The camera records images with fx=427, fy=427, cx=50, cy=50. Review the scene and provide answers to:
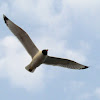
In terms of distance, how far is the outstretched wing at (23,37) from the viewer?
110 ft

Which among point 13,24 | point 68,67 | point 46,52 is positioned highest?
point 13,24

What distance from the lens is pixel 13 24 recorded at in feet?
A: 110

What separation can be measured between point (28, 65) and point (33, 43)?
181 cm

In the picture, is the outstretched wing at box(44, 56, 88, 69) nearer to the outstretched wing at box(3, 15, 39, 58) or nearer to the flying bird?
the flying bird

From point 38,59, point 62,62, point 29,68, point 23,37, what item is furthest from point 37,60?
point 62,62

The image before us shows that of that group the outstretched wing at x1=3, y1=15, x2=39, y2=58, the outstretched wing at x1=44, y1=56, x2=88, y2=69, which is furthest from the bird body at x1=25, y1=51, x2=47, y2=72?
the outstretched wing at x1=44, y1=56, x2=88, y2=69

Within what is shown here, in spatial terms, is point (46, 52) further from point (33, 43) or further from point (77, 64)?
point (77, 64)

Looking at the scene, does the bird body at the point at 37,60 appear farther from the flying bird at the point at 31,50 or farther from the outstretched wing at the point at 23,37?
the outstretched wing at the point at 23,37

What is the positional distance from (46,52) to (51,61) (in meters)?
1.89

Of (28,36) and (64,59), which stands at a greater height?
(28,36)

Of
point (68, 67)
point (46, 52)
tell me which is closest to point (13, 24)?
point (46, 52)

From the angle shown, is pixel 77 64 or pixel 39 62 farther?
pixel 77 64

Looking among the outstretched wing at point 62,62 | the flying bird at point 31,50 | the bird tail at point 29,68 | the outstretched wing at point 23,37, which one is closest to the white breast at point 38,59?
the flying bird at point 31,50

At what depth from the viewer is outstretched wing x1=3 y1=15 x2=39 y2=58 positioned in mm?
33438
